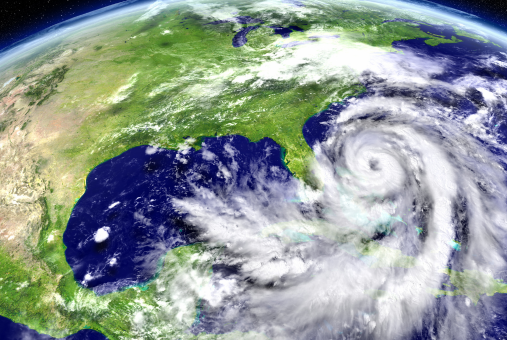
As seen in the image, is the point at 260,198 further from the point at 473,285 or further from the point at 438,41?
the point at 438,41

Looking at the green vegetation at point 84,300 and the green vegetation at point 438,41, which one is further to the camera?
the green vegetation at point 438,41

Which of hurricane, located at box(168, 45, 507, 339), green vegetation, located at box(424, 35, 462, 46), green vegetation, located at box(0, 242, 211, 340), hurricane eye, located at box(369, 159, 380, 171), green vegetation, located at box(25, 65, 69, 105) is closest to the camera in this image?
hurricane, located at box(168, 45, 507, 339)

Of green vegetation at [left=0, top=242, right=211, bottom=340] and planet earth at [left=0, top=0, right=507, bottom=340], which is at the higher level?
planet earth at [left=0, top=0, right=507, bottom=340]

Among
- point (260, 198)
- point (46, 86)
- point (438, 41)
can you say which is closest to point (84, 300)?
point (260, 198)

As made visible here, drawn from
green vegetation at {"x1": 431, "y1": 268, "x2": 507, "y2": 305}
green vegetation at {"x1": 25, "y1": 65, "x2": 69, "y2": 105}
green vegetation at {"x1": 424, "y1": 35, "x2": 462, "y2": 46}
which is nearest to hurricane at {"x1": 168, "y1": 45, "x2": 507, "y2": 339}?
green vegetation at {"x1": 431, "y1": 268, "x2": 507, "y2": 305}

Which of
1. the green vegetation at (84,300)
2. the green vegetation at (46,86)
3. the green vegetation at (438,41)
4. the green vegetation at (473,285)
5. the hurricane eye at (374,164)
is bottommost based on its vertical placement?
the green vegetation at (84,300)

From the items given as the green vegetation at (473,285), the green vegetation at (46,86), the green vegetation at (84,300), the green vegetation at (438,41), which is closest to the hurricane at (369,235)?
the green vegetation at (473,285)

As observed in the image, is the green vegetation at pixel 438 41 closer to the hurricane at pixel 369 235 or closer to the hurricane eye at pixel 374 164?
the hurricane at pixel 369 235

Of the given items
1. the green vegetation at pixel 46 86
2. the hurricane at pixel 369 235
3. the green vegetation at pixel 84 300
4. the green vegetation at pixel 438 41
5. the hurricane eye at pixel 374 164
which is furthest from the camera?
the green vegetation at pixel 438 41

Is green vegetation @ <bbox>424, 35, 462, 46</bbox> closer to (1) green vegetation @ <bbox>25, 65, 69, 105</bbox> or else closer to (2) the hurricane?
(2) the hurricane
